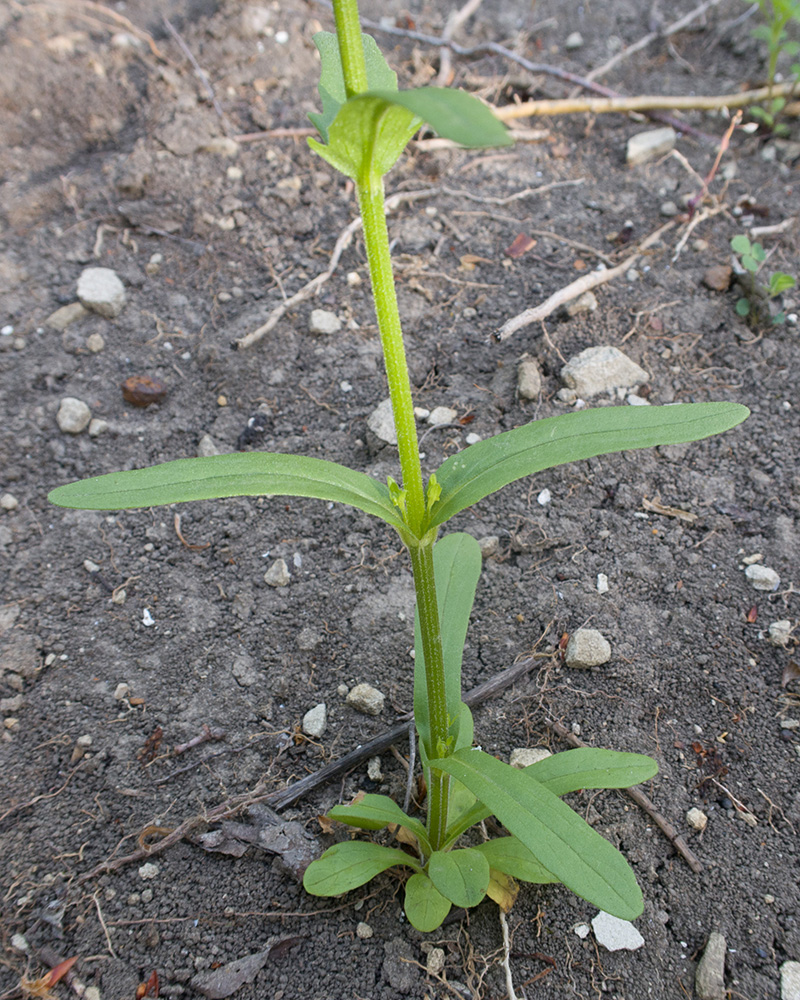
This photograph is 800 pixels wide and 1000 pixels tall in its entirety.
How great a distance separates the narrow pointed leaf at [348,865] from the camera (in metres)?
1.55

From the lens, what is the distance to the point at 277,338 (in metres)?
2.82

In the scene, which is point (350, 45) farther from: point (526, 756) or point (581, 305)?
point (581, 305)

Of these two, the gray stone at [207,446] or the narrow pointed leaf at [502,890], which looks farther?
the gray stone at [207,446]

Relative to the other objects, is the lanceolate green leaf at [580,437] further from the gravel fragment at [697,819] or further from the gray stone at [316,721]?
the gravel fragment at [697,819]

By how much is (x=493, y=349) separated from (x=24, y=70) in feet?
9.40

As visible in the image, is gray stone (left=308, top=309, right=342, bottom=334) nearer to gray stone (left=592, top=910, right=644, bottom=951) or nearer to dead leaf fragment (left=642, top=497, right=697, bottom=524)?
dead leaf fragment (left=642, top=497, right=697, bottom=524)

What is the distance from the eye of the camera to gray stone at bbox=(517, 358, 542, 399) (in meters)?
2.51

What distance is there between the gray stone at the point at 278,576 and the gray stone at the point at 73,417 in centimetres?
95

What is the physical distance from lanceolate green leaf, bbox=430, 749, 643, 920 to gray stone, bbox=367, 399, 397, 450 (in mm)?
1368

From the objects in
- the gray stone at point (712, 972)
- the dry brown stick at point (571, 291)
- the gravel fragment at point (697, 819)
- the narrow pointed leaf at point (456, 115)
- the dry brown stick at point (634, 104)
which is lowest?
the gray stone at point (712, 972)

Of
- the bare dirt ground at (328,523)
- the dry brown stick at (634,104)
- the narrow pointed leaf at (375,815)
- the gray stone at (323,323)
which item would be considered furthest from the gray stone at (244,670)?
the dry brown stick at (634,104)

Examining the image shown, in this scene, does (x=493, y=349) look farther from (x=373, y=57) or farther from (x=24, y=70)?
(x=24, y=70)

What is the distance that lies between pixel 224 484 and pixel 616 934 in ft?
4.34

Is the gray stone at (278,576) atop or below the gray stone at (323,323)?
below
